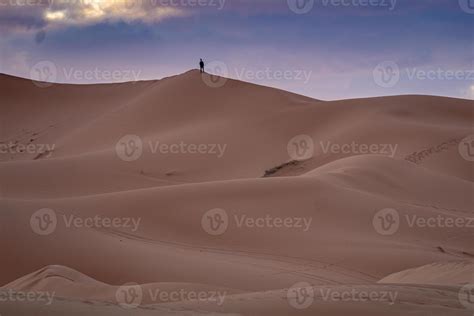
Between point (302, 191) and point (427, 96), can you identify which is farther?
point (427, 96)

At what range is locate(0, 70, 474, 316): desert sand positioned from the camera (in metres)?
6.43

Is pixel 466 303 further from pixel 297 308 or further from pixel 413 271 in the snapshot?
pixel 413 271

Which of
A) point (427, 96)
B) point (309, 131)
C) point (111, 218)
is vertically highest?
point (427, 96)

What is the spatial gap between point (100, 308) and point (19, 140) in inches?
1554

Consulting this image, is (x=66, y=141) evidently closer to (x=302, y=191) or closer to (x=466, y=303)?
(x=302, y=191)

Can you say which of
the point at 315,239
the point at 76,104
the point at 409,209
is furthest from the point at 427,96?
the point at 76,104

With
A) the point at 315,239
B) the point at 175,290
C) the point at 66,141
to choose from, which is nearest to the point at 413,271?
the point at 315,239

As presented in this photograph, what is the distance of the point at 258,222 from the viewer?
42.7 feet

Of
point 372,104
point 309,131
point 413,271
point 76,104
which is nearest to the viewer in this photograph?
point 413,271

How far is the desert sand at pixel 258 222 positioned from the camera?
6.43 metres

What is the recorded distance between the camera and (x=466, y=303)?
6094mm

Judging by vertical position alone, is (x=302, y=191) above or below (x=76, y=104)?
below

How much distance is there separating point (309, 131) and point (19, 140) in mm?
23301

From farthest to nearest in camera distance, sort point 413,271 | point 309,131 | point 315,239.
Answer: point 309,131 → point 315,239 → point 413,271
